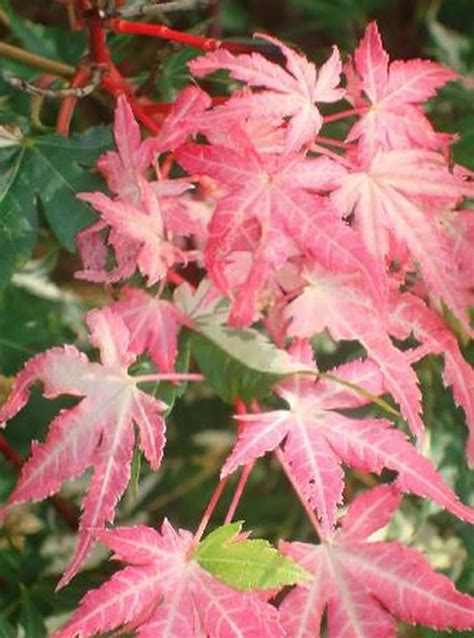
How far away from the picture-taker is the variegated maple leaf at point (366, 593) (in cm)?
87

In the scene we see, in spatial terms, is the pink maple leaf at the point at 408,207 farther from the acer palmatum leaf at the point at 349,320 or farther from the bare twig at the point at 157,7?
the bare twig at the point at 157,7

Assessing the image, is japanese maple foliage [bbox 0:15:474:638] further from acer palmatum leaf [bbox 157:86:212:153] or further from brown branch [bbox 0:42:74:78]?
brown branch [bbox 0:42:74:78]

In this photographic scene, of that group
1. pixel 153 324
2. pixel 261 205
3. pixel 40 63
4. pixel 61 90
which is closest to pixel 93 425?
pixel 153 324

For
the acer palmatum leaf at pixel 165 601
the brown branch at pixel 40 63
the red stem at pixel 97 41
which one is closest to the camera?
the acer palmatum leaf at pixel 165 601

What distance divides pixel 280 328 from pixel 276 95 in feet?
0.66

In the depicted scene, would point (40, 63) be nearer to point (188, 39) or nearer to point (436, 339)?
point (188, 39)

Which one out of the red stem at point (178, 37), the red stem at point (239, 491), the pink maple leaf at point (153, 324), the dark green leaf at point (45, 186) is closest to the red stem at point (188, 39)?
the red stem at point (178, 37)

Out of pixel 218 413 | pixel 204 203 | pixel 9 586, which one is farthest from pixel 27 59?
pixel 218 413

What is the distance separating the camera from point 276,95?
87cm

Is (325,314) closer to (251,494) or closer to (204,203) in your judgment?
(204,203)

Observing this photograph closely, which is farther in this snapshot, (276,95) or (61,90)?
(61,90)

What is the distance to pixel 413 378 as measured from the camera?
916mm

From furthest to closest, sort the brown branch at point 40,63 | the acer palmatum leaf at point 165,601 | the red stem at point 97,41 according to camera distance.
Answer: the brown branch at point 40,63 < the red stem at point 97,41 < the acer palmatum leaf at point 165,601

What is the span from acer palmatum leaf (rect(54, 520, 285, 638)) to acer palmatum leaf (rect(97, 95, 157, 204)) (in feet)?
0.90
